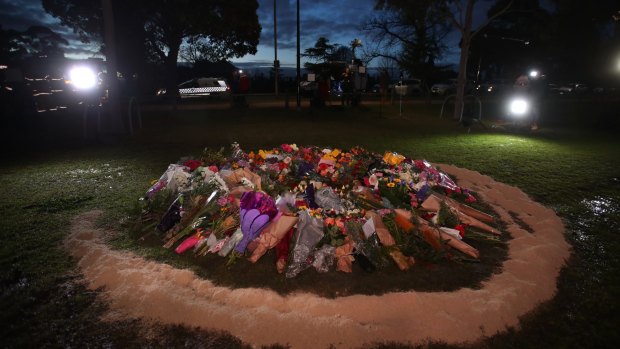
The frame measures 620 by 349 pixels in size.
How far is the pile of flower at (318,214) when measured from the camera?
3857 mm

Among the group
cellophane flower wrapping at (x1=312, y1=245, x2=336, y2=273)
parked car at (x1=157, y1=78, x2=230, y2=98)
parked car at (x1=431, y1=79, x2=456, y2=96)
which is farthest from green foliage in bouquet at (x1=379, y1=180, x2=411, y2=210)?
parked car at (x1=431, y1=79, x2=456, y2=96)

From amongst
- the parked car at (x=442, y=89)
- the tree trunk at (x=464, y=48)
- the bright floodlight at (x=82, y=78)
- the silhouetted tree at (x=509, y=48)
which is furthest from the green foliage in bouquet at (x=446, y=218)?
the silhouetted tree at (x=509, y=48)

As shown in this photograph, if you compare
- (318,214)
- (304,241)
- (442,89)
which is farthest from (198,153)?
(442,89)

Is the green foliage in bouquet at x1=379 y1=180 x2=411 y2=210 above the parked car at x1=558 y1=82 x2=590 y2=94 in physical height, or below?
below

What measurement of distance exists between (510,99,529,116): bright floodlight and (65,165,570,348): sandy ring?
33.7ft

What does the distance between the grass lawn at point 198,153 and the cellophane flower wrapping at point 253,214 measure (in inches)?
26.6

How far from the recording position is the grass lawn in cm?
284

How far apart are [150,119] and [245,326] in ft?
47.0

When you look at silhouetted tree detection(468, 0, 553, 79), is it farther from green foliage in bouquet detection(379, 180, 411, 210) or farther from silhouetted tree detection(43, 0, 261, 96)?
green foliage in bouquet detection(379, 180, 411, 210)

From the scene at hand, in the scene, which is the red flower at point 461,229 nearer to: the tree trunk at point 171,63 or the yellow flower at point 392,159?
the yellow flower at point 392,159

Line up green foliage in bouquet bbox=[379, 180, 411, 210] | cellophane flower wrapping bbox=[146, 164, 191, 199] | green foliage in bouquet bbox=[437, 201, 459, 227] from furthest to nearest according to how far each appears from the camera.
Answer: cellophane flower wrapping bbox=[146, 164, 191, 199], green foliage in bouquet bbox=[379, 180, 411, 210], green foliage in bouquet bbox=[437, 201, 459, 227]

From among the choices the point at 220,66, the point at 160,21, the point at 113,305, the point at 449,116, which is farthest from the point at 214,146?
the point at 220,66

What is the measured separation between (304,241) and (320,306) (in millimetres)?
825

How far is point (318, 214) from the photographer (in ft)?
13.9
